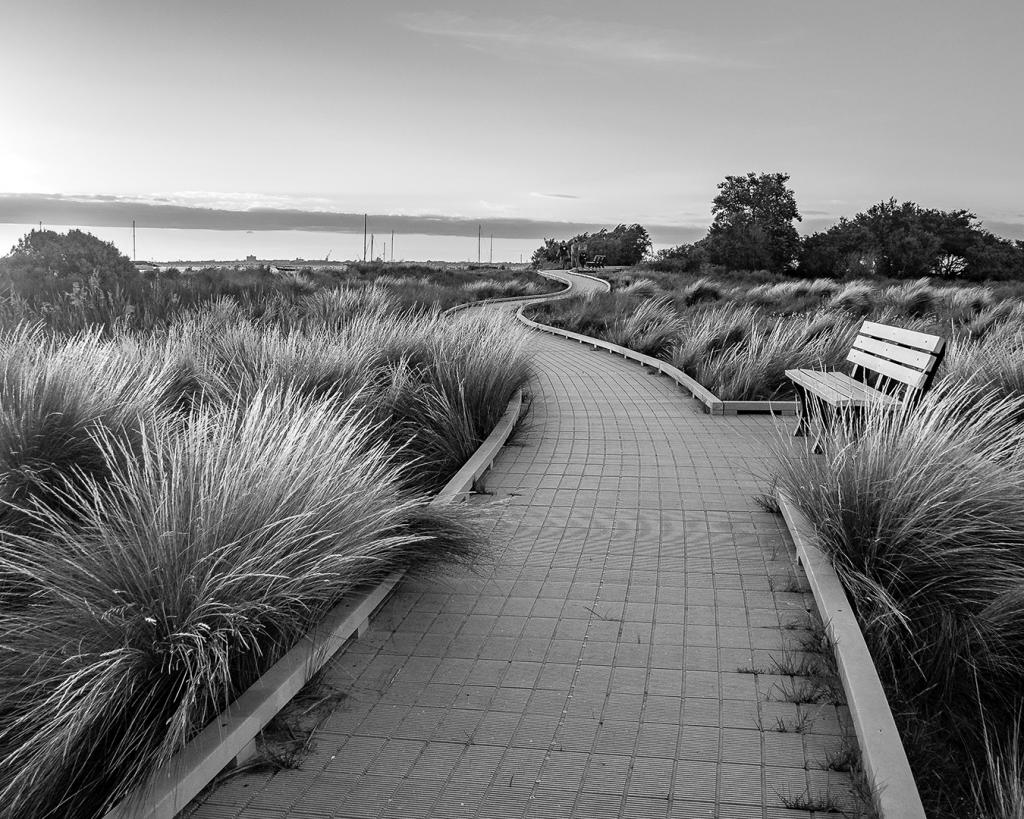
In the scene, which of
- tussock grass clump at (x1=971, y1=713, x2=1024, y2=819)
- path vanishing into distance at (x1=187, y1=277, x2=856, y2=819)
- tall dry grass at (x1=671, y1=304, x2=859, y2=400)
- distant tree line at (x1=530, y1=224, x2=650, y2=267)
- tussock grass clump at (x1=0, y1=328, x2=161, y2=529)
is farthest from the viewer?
distant tree line at (x1=530, y1=224, x2=650, y2=267)

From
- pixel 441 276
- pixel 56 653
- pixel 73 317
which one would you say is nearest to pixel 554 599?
pixel 56 653

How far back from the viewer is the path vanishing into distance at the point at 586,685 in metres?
2.98

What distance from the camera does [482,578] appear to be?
4855 millimetres

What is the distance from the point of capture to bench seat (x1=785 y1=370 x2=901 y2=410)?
6.70 metres

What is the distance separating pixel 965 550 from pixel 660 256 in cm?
7141

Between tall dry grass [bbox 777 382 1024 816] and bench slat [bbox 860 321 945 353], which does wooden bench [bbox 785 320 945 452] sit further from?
tall dry grass [bbox 777 382 1024 816]

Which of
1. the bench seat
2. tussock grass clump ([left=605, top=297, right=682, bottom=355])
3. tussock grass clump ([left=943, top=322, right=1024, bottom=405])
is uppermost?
tussock grass clump ([left=943, top=322, right=1024, bottom=405])

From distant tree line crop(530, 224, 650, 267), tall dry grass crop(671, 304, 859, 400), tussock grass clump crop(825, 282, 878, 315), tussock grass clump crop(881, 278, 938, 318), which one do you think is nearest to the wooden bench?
tall dry grass crop(671, 304, 859, 400)

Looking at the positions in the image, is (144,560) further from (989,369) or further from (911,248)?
(911,248)

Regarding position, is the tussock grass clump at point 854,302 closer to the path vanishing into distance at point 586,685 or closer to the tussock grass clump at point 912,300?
the tussock grass clump at point 912,300

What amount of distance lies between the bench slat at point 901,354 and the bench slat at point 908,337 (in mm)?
51

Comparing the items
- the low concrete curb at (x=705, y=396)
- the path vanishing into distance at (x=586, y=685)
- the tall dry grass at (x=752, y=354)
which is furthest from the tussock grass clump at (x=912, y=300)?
the path vanishing into distance at (x=586, y=685)

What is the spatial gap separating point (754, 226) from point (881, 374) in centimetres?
6361

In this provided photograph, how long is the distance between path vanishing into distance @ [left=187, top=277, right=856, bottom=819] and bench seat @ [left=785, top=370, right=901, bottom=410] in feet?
4.10
